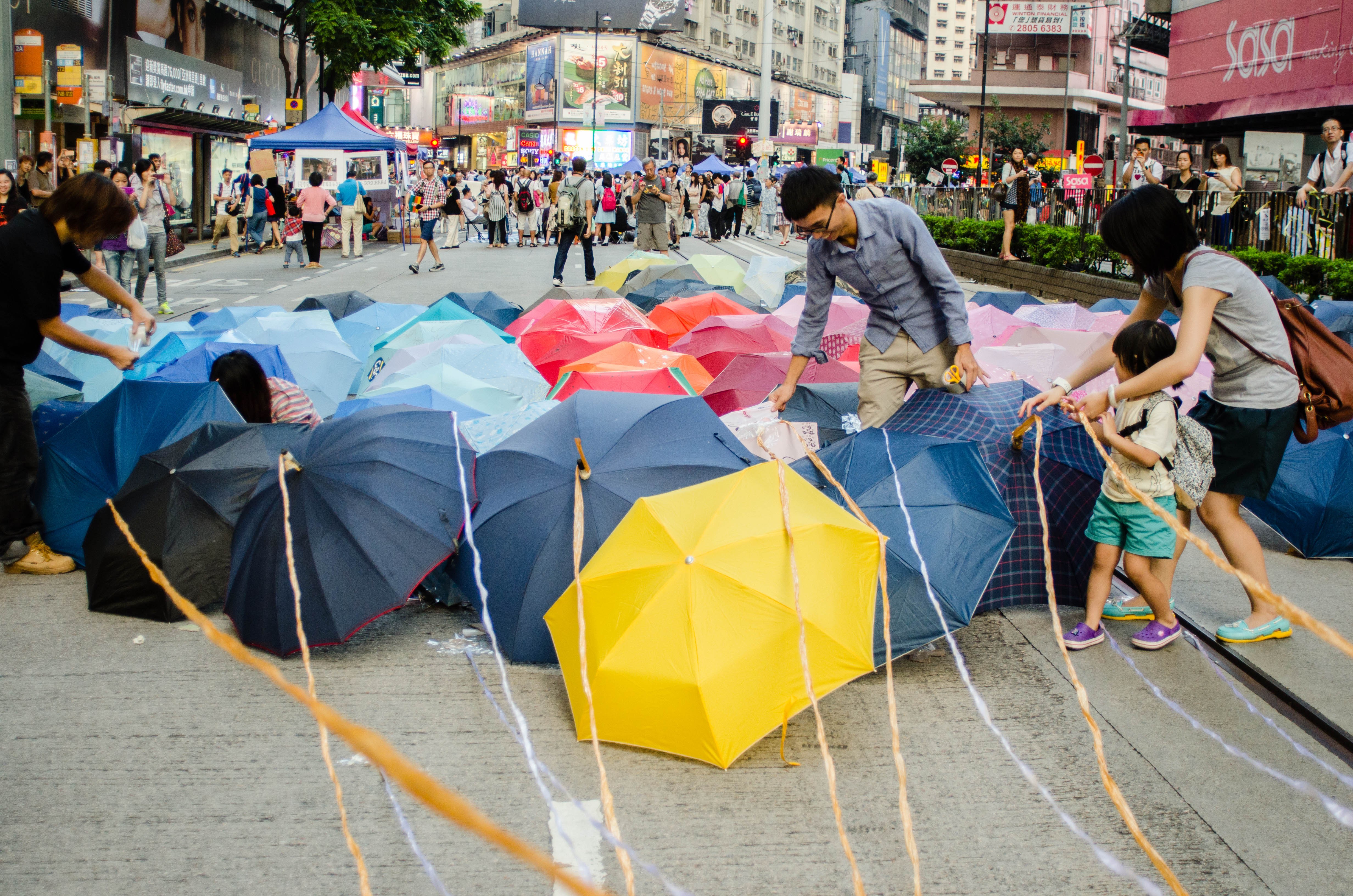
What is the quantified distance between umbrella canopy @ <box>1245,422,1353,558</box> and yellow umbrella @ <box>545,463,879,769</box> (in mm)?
2923

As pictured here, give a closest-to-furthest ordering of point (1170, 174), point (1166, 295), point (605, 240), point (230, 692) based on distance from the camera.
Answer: point (230, 692), point (1166, 295), point (1170, 174), point (605, 240)

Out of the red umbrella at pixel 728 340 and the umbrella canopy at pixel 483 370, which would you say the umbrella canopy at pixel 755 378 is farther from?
the red umbrella at pixel 728 340

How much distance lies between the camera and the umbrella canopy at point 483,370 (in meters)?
6.41

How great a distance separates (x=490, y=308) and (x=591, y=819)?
7922 mm

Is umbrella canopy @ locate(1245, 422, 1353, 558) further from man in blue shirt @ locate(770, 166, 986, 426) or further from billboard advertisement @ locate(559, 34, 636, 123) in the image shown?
billboard advertisement @ locate(559, 34, 636, 123)

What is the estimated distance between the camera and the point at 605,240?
32.3 meters

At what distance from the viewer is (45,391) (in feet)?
19.5

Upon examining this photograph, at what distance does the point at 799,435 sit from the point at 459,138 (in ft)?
316

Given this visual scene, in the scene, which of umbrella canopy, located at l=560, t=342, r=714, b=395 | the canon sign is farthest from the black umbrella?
the canon sign

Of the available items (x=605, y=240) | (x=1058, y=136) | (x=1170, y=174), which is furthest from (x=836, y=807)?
(x=1058, y=136)

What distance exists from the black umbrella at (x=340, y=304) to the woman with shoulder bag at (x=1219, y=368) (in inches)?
290

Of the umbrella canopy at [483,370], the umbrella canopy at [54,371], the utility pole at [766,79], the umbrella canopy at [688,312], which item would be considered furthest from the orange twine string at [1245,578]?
the utility pole at [766,79]

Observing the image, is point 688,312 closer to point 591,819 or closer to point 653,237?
point 591,819

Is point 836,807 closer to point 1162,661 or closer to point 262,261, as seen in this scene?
point 1162,661
